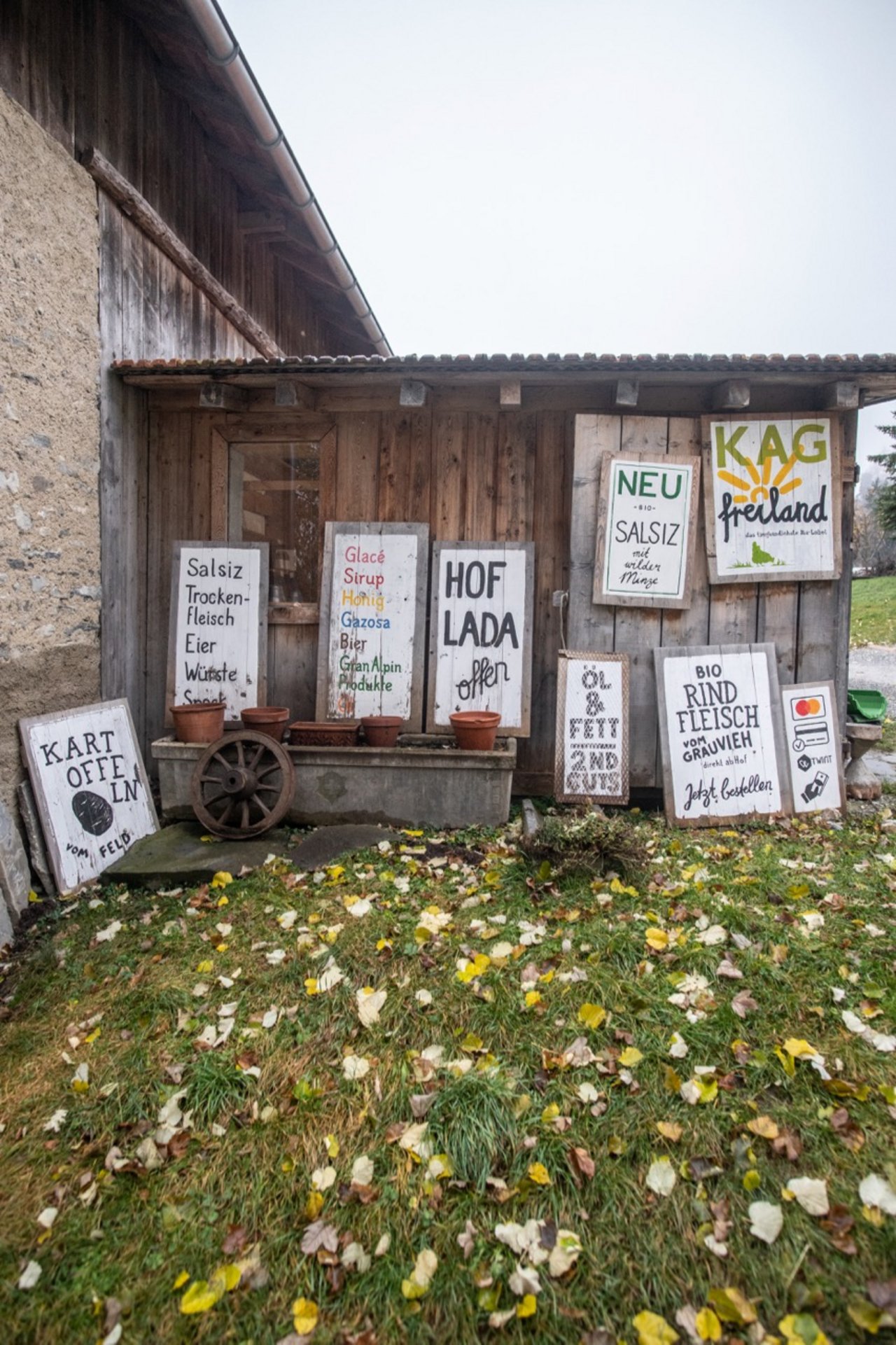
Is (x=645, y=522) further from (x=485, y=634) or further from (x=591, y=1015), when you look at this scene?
(x=591, y=1015)

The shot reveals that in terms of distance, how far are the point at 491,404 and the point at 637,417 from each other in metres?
1.08

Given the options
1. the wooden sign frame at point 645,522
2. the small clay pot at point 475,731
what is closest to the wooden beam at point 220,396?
the wooden sign frame at point 645,522

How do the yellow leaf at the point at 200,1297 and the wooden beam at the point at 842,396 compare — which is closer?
the yellow leaf at the point at 200,1297

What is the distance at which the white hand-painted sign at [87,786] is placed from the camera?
3992 millimetres

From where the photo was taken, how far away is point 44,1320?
170 centimetres

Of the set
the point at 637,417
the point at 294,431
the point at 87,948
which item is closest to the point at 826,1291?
the point at 87,948

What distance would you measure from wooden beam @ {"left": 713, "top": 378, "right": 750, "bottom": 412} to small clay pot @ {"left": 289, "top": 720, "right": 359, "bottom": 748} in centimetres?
346

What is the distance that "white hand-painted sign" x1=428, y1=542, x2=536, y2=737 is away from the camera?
5.07 meters

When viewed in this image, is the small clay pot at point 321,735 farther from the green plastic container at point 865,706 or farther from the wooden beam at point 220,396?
the green plastic container at point 865,706

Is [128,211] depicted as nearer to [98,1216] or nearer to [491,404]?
[491,404]

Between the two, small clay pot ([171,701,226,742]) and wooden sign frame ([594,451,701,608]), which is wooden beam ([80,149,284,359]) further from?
wooden sign frame ([594,451,701,608])

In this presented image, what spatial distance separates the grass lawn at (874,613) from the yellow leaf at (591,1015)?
1486 centimetres

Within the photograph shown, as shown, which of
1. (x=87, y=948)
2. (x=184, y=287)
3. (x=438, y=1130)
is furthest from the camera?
(x=184, y=287)

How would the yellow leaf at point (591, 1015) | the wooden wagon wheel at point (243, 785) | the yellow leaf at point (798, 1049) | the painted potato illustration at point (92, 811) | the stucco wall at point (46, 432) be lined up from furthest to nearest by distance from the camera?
1. the wooden wagon wheel at point (243, 785)
2. the painted potato illustration at point (92, 811)
3. the stucco wall at point (46, 432)
4. the yellow leaf at point (591, 1015)
5. the yellow leaf at point (798, 1049)
